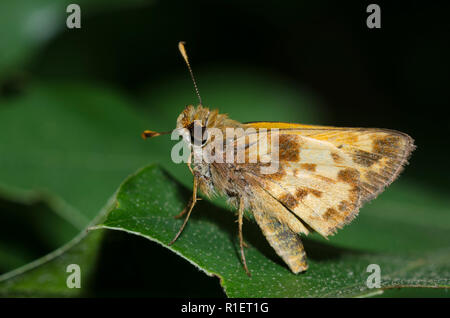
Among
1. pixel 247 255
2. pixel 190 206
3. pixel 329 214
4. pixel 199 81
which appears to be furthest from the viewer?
pixel 199 81

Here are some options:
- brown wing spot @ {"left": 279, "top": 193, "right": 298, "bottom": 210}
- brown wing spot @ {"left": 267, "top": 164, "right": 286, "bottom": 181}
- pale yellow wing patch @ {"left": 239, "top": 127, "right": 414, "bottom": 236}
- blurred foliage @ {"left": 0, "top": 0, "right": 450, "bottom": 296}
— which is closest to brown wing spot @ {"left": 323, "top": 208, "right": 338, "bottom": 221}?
pale yellow wing patch @ {"left": 239, "top": 127, "right": 414, "bottom": 236}

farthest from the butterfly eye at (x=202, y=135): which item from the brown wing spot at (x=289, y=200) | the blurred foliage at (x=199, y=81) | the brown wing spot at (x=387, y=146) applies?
the blurred foliage at (x=199, y=81)

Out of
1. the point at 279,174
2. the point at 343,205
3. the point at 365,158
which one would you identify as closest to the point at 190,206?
the point at 279,174

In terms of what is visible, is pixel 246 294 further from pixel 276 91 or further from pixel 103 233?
pixel 276 91

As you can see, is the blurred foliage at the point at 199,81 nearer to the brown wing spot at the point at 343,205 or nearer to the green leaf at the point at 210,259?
the green leaf at the point at 210,259

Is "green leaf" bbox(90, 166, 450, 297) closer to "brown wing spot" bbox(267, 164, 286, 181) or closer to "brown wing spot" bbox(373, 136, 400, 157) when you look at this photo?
"brown wing spot" bbox(267, 164, 286, 181)

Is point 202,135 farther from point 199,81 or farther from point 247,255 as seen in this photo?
point 199,81

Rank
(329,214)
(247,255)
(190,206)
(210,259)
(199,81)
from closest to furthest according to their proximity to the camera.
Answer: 1. (210,259)
2. (329,214)
3. (247,255)
4. (190,206)
5. (199,81)
